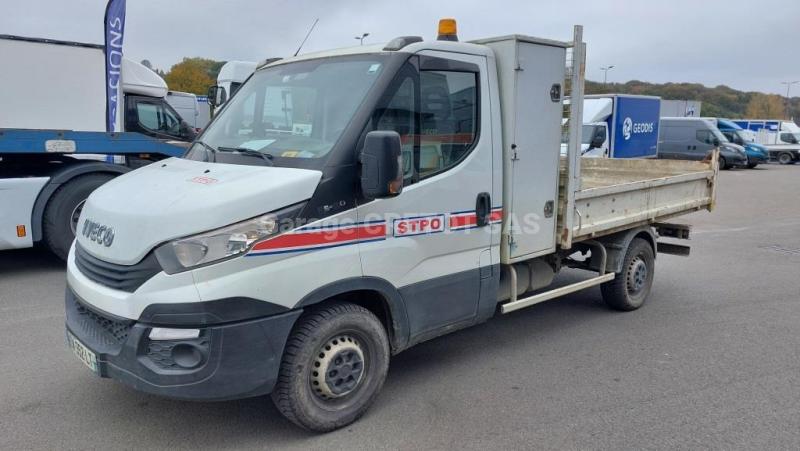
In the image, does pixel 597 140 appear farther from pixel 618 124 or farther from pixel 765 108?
pixel 765 108

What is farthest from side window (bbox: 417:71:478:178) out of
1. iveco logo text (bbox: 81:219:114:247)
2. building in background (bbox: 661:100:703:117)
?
building in background (bbox: 661:100:703:117)

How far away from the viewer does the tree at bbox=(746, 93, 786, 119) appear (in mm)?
79000

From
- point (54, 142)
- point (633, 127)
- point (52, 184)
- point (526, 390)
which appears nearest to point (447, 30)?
point (526, 390)

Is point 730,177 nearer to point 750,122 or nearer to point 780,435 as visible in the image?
point 750,122

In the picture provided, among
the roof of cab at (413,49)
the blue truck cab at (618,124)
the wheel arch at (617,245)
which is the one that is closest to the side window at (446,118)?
the roof of cab at (413,49)

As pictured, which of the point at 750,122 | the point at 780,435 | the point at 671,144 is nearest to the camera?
the point at 780,435

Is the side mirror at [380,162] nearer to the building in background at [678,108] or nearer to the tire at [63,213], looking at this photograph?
the tire at [63,213]

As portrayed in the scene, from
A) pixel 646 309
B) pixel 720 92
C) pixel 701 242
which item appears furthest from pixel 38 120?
pixel 720 92

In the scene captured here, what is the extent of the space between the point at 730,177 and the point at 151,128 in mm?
22181

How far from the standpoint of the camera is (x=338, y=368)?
366cm

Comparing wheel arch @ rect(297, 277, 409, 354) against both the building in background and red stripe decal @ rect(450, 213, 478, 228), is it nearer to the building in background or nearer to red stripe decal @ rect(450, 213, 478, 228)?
red stripe decal @ rect(450, 213, 478, 228)

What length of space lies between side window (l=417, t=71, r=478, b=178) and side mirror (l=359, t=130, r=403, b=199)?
0.56 m

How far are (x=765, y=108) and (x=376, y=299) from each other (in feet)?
300

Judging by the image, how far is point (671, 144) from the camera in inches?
1073
